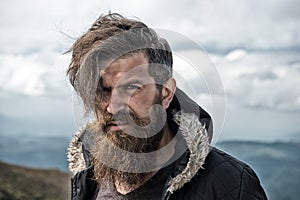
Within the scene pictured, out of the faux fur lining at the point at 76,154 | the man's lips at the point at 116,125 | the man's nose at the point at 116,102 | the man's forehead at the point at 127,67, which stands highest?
the man's forehead at the point at 127,67

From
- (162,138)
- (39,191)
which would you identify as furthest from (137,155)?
(39,191)

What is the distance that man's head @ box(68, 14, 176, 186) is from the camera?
2.42m

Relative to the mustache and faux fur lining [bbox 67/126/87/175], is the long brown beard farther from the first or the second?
faux fur lining [bbox 67/126/87/175]

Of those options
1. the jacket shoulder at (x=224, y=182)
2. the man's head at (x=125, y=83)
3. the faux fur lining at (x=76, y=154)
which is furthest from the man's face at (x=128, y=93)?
the faux fur lining at (x=76, y=154)

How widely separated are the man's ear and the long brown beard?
0.05 metres

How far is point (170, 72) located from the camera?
254 centimetres

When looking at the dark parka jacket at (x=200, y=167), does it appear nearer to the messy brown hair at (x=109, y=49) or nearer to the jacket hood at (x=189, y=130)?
the jacket hood at (x=189, y=130)

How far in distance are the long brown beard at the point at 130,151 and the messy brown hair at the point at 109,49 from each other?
0.18 metres

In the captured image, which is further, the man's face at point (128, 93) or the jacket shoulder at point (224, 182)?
the man's face at point (128, 93)

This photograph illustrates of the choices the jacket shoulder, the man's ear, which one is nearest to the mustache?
the man's ear

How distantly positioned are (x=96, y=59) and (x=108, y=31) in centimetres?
15

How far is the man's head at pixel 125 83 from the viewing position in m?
2.42

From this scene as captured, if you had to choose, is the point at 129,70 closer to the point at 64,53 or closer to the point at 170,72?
the point at 170,72

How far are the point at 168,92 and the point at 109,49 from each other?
0.34 metres
